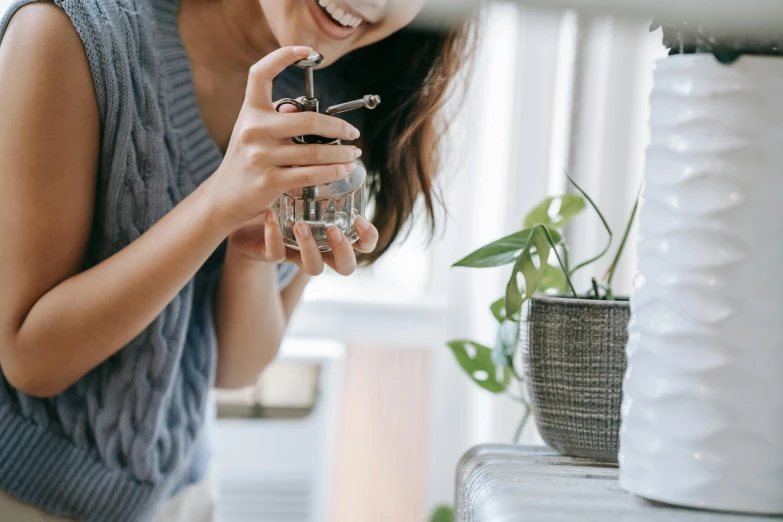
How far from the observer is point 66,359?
667 millimetres

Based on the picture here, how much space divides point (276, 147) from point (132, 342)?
0.32 meters

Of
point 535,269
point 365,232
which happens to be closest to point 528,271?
point 535,269

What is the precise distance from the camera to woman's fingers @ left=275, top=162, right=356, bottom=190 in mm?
521

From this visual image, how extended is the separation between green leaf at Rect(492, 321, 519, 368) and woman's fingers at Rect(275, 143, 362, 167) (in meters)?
0.23

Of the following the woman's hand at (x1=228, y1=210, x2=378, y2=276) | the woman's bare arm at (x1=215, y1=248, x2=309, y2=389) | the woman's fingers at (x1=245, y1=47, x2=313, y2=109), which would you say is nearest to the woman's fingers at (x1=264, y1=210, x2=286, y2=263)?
the woman's hand at (x1=228, y1=210, x2=378, y2=276)

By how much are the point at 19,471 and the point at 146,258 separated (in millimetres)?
246

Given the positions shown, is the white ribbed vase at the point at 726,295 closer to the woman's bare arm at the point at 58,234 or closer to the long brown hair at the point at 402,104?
the woman's bare arm at the point at 58,234

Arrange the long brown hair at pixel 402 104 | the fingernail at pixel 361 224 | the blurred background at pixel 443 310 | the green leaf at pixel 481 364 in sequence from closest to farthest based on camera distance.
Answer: the fingernail at pixel 361 224 → the green leaf at pixel 481 364 → the long brown hair at pixel 402 104 → the blurred background at pixel 443 310

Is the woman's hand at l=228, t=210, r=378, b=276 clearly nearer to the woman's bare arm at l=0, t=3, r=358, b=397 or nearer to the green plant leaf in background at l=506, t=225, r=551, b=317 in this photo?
the woman's bare arm at l=0, t=3, r=358, b=397

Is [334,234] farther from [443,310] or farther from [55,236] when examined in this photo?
[443,310]

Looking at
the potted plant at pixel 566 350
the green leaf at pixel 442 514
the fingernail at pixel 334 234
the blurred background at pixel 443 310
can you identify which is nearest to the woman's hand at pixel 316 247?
the fingernail at pixel 334 234

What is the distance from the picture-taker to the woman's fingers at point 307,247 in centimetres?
57

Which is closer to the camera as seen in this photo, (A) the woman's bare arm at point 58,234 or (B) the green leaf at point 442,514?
(A) the woman's bare arm at point 58,234

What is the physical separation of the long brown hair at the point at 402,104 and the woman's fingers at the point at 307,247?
0.97ft
